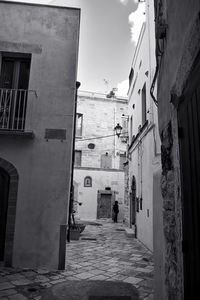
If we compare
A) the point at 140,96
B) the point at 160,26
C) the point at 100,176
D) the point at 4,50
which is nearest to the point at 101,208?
the point at 100,176

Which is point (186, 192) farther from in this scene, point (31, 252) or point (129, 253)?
point (129, 253)

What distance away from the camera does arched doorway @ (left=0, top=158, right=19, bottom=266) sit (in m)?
5.17

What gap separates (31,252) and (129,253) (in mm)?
3005

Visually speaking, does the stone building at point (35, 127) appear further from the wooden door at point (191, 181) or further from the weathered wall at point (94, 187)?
the weathered wall at point (94, 187)

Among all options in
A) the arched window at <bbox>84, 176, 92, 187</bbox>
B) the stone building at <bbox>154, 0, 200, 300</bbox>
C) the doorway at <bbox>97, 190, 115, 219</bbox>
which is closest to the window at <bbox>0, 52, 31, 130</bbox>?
the stone building at <bbox>154, 0, 200, 300</bbox>

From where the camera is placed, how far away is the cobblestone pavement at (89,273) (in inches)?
156

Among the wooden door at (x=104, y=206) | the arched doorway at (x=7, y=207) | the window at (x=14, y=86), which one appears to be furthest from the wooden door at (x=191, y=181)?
the wooden door at (x=104, y=206)

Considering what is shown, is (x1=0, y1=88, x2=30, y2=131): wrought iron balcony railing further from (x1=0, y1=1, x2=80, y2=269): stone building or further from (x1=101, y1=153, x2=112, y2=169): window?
(x1=101, y1=153, x2=112, y2=169): window

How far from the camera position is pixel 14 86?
6117 mm

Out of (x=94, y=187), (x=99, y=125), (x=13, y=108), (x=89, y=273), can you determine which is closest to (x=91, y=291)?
(x=89, y=273)

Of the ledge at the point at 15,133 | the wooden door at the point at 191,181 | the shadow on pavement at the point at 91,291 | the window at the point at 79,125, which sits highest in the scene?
the window at the point at 79,125

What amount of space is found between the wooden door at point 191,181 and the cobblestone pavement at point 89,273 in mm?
2097

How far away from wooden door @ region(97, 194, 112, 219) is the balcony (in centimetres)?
1349

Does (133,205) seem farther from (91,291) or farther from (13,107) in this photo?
(91,291)
